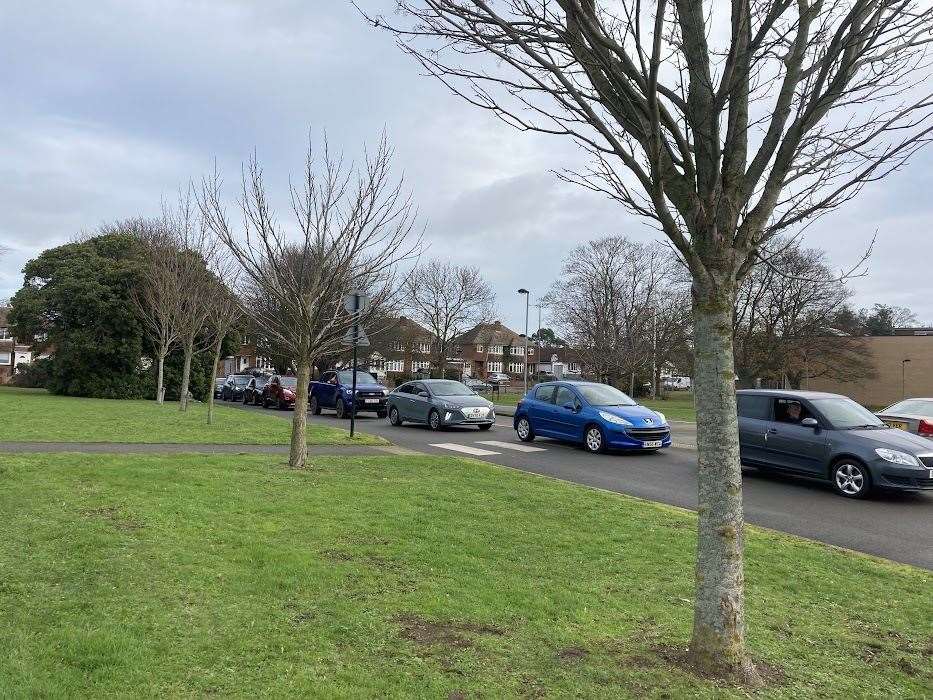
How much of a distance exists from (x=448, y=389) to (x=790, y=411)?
440 inches

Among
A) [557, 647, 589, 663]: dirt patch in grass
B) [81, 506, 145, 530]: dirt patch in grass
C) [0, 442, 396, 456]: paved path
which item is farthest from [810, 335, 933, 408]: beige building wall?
[557, 647, 589, 663]: dirt patch in grass

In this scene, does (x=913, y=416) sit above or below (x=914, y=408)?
below

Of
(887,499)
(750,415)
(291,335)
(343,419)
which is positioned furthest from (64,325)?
(887,499)

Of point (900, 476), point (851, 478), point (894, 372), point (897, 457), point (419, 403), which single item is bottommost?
point (851, 478)

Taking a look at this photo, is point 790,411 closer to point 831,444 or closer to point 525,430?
point 831,444

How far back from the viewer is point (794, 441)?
1123cm

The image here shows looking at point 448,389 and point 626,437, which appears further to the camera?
point 448,389

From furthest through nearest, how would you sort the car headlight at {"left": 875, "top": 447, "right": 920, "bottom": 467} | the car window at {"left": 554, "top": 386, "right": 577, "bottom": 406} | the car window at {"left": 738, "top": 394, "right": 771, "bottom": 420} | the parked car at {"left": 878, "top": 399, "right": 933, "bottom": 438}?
the car window at {"left": 554, "top": 386, "right": 577, "bottom": 406} < the parked car at {"left": 878, "top": 399, "right": 933, "bottom": 438} < the car window at {"left": 738, "top": 394, "right": 771, "bottom": 420} < the car headlight at {"left": 875, "top": 447, "right": 920, "bottom": 467}

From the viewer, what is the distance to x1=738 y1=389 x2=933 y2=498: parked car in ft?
32.4

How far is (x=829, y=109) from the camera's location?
152 inches

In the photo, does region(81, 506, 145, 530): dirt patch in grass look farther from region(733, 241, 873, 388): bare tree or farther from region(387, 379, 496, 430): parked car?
region(733, 241, 873, 388): bare tree

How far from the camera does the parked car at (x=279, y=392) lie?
30844 millimetres

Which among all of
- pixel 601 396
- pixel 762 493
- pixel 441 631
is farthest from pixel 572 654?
pixel 601 396

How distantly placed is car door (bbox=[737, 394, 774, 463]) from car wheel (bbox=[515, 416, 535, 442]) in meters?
5.63
